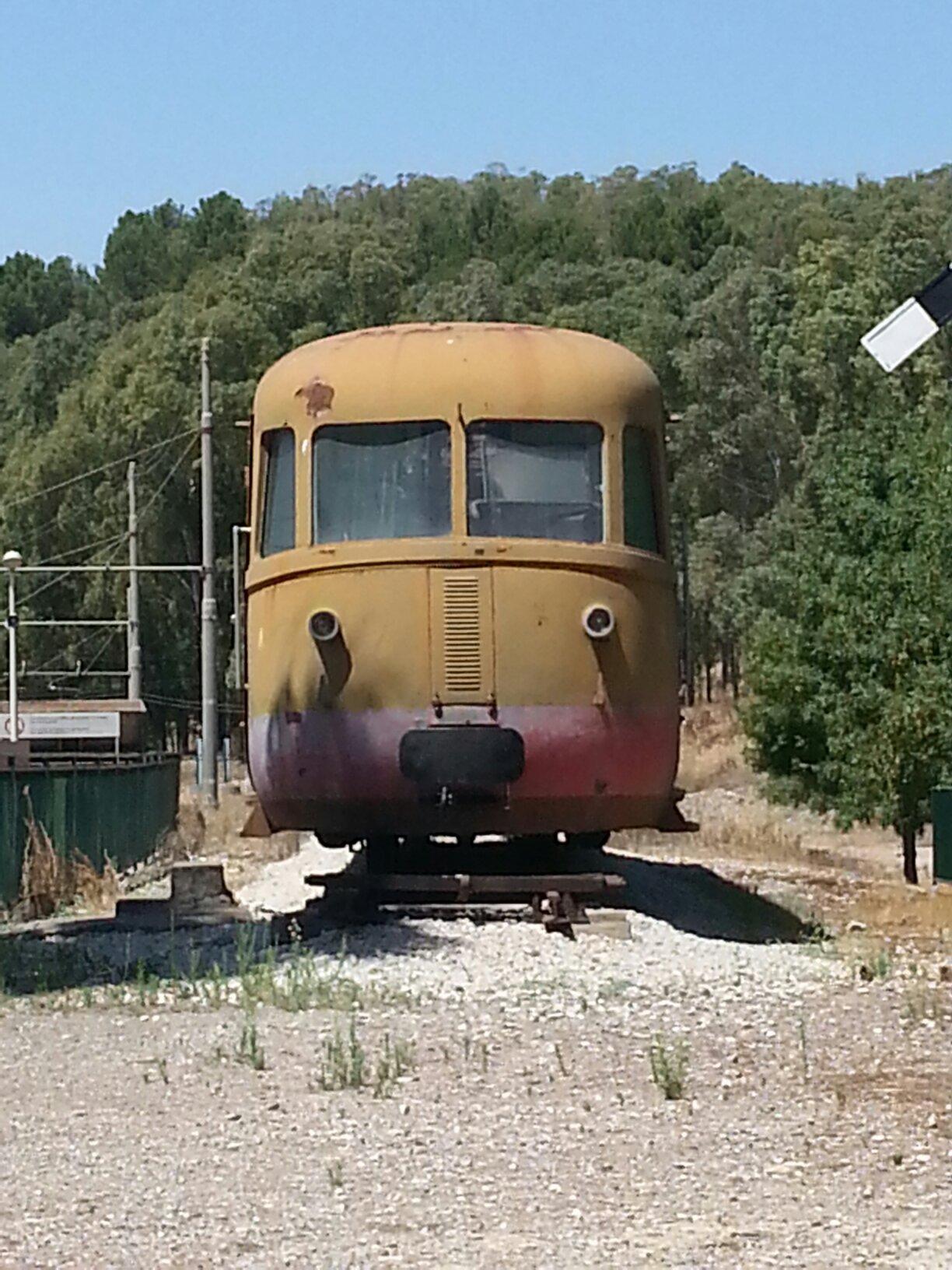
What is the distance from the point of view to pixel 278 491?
1455cm

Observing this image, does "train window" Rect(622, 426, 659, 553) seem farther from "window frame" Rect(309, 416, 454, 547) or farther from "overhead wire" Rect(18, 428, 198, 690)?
"overhead wire" Rect(18, 428, 198, 690)

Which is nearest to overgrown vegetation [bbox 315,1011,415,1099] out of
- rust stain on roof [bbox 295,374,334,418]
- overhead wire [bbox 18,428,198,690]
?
rust stain on roof [bbox 295,374,334,418]

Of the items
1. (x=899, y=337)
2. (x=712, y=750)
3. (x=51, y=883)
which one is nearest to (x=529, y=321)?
(x=712, y=750)

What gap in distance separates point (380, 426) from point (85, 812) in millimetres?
8269

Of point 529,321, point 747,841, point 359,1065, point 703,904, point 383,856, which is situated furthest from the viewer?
point 529,321

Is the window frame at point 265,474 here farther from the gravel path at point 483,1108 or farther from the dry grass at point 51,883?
the dry grass at point 51,883

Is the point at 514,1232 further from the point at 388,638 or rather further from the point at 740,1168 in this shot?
the point at 388,638

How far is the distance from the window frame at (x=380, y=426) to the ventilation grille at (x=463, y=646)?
1.60ft

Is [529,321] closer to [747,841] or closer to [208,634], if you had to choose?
[208,634]

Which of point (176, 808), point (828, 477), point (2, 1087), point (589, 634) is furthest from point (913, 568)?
point (2, 1087)

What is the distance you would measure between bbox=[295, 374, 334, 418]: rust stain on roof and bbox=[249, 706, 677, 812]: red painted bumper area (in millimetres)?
2041

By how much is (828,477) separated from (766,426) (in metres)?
35.6

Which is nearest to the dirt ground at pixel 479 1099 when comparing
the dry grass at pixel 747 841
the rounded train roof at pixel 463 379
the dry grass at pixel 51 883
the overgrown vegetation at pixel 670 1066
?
the overgrown vegetation at pixel 670 1066

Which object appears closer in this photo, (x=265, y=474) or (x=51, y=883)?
(x=265, y=474)
